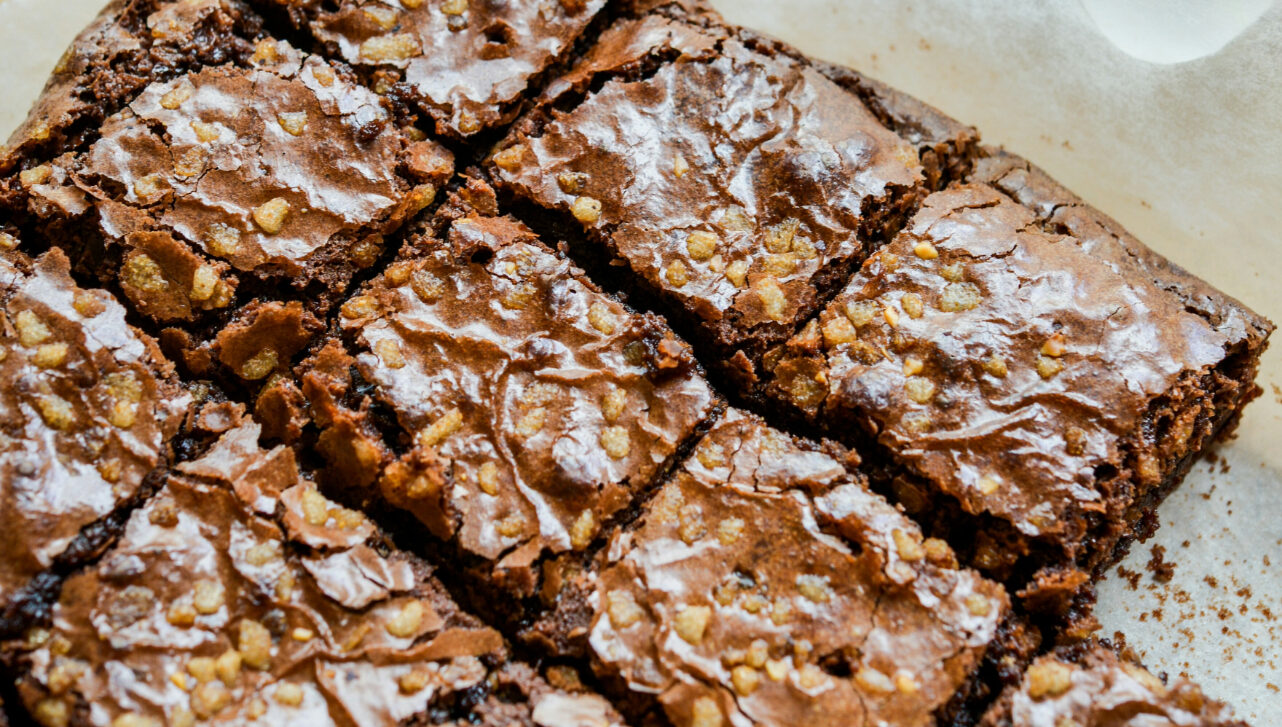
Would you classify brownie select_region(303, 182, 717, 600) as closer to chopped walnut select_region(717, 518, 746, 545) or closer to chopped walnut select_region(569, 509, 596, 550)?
chopped walnut select_region(569, 509, 596, 550)

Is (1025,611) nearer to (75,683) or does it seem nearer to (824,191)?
(824,191)

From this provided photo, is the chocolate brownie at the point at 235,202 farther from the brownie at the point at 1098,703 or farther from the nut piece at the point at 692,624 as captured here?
the brownie at the point at 1098,703

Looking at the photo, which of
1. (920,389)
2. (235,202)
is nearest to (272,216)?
(235,202)

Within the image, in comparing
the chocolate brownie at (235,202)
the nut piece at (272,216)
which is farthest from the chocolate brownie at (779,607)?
the nut piece at (272,216)

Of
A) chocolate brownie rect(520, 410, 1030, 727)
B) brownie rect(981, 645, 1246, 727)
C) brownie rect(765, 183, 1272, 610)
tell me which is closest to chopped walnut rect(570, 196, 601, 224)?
brownie rect(765, 183, 1272, 610)

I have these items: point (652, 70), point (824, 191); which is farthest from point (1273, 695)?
point (652, 70)
